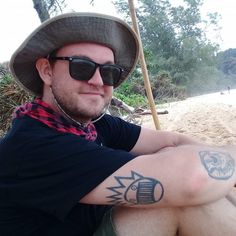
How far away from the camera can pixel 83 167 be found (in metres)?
1.31

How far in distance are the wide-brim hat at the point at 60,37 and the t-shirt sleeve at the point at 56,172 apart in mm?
585

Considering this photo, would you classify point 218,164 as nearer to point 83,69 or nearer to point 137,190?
point 137,190

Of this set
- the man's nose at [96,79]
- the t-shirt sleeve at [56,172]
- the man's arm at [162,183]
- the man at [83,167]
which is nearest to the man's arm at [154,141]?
the man at [83,167]

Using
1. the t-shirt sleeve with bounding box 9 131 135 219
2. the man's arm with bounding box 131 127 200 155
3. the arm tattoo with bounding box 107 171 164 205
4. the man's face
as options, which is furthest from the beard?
the man's arm with bounding box 131 127 200 155

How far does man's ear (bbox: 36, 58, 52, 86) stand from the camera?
176 cm

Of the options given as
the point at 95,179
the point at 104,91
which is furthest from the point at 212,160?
the point at 104,91

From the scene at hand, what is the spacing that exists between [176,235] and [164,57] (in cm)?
2929

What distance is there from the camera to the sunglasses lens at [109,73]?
1.73 metres

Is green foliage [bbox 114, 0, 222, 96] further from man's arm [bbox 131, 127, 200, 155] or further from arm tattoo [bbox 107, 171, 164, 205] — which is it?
arm tattoo [bbox 107, 171, 164, 205]

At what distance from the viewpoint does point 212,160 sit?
1.48 meters

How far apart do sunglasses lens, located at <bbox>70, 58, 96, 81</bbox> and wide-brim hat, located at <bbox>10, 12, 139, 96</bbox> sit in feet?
0.44

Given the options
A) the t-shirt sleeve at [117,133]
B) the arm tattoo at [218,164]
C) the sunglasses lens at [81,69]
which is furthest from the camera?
the t-shirt sleeve at [117,133]

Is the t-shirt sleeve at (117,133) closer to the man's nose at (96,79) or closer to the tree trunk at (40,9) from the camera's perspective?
the man's nose at (96,79)

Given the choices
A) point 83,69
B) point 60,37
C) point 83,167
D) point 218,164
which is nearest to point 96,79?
point 83,69
